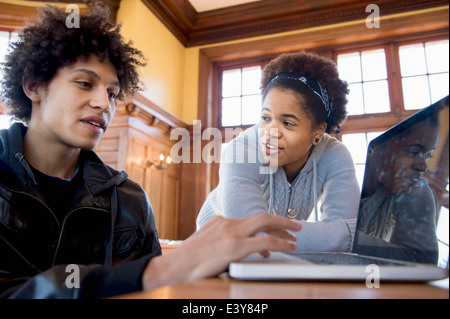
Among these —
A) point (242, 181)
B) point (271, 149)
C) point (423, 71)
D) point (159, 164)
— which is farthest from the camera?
point (159, 164)

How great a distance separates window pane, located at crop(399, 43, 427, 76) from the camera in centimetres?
395

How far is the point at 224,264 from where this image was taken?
417 millimetres

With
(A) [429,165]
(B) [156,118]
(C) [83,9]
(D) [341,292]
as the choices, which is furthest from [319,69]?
(C) [83,9]

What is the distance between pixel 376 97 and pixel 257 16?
1810 mm

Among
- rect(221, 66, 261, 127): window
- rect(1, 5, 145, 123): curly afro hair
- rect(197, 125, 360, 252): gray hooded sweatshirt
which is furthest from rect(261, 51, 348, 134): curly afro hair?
rect(221, 66, 261, 127): window

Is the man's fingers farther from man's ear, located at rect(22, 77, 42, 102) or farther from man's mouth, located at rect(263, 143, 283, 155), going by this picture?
man's ear, located at rect(22, 77, 42, 102)

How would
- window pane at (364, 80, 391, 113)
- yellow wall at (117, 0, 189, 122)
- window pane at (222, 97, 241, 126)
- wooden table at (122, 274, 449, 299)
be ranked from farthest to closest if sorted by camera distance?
window pane at (222, 97, 241, 126) → window pane at (364, 80, 391, 113) → yellow wall at (117, 0, 189, 122) → wooden table at (122, 274, 449, 299)

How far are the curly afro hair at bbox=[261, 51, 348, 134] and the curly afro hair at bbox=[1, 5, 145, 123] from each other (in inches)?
23.4

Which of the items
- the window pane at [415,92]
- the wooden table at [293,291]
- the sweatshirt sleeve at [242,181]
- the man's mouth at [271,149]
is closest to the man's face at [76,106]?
the sweatshirt sleeve at [242,181]

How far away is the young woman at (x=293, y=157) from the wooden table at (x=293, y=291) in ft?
1.91

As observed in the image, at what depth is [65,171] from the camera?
1057 millimetres

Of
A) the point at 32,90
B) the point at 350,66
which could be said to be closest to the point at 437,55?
the point at 350,66

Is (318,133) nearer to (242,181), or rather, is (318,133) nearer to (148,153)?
(242,181)
